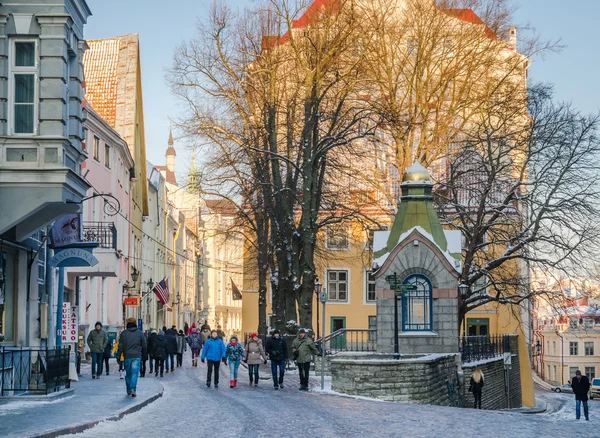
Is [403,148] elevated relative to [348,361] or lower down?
elevated

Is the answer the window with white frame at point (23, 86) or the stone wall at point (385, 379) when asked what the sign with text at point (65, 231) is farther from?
the stone wall at point (385, 379)

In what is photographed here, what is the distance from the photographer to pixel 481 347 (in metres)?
39.0

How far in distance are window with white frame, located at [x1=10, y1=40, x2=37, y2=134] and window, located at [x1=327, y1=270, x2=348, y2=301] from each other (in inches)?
1869

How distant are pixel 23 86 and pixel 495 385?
985 inches

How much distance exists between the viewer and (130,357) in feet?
71.5

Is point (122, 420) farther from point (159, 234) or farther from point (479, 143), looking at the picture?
point (159, 234)

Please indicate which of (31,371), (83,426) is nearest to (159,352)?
(31,371)

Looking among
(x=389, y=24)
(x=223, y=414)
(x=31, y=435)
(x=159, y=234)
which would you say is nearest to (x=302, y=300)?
(x=389, y=24)

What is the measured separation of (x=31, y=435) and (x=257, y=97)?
88.6 feet

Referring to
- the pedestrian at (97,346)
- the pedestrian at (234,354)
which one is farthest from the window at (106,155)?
the pedestrian at (234,354)

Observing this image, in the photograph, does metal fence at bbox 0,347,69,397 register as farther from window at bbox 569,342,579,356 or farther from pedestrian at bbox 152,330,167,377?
window at bbox 569,342,579,356

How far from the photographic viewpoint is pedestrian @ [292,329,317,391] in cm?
2711

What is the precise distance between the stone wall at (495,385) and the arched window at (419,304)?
1918mm

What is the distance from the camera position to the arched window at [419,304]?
3341cm
